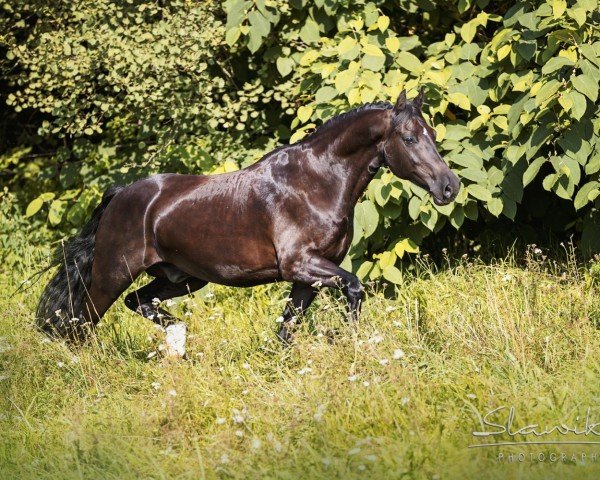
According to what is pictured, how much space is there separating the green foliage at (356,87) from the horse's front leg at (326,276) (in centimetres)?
130

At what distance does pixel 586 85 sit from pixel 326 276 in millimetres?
2247

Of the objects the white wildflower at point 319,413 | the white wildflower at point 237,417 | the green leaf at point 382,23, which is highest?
the green leaf at point 382,23

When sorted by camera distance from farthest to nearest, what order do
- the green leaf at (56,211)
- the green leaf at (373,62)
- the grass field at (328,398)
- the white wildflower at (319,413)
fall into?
the green leaf at (56,211)
the green leaf at (373,62)
the white wildflower at (319,413)
the grass field at (328,398)

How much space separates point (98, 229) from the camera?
6.78 meters

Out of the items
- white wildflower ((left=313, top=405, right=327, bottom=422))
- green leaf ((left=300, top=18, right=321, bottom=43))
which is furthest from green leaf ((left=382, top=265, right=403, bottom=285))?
white wildflower ((left=313, top=405, right=327, bottom=422))

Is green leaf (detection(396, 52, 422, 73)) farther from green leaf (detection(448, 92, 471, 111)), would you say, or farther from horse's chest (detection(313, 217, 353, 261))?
horse's chest (detection(313, 217, 353, 261))

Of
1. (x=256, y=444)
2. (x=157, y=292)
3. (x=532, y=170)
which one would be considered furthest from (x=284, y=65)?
(x=256, y=444)

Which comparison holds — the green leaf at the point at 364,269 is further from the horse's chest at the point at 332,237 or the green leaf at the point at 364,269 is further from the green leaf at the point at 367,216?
the horse's chest at the point at 332,237

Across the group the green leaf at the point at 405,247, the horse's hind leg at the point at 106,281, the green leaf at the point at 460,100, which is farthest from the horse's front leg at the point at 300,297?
the green leaf at the point at 460,100

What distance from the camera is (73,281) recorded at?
6910mm

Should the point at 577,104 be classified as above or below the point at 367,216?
above

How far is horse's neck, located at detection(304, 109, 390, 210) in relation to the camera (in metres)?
5.82

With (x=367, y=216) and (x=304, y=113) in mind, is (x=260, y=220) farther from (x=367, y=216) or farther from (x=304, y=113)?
(x=304, y=113)

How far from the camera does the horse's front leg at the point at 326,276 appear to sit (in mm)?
5652
